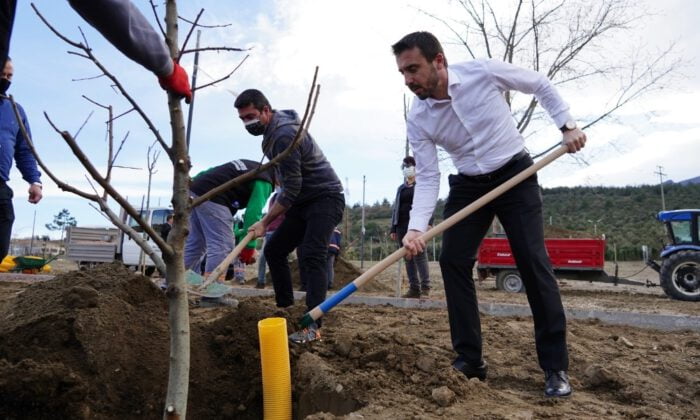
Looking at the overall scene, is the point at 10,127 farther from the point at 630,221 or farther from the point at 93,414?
the point at 630,221

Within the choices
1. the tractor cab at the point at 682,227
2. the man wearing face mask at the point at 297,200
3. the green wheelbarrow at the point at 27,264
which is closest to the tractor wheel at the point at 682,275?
the tractor cab at the point at 682,227

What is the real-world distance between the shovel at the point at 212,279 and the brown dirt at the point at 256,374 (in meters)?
0.51

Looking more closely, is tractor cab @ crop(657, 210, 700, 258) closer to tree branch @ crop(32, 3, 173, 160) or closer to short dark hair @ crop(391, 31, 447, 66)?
short dark hair @ crop(391, 31, 447, 66)

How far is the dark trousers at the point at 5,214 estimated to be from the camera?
11.5 ft

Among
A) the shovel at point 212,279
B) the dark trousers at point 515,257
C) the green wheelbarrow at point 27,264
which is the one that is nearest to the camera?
the dark trousers at point 515,257

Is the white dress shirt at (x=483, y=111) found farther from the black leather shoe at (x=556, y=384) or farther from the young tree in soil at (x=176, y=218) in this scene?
the young tree in soil at (x=176, y=218)

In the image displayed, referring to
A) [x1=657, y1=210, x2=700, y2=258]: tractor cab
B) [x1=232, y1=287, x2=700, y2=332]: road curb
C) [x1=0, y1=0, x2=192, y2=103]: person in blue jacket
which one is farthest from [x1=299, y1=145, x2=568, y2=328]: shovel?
[x1=657, y1=210, x2=700, y2=258]: tractor cab

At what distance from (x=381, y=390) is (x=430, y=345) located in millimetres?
1022

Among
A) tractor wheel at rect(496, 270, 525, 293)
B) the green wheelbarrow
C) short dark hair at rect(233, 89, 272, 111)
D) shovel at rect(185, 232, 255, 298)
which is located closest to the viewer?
shovel at rect(185, 232, 255, 298)

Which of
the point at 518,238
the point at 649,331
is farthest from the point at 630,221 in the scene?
the point at 518,238

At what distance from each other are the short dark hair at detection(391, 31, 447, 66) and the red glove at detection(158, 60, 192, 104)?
1345 millimetres

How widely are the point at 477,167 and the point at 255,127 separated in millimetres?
1822

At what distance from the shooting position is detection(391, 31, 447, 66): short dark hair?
2.73m

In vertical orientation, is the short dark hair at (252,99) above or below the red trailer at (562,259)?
above
